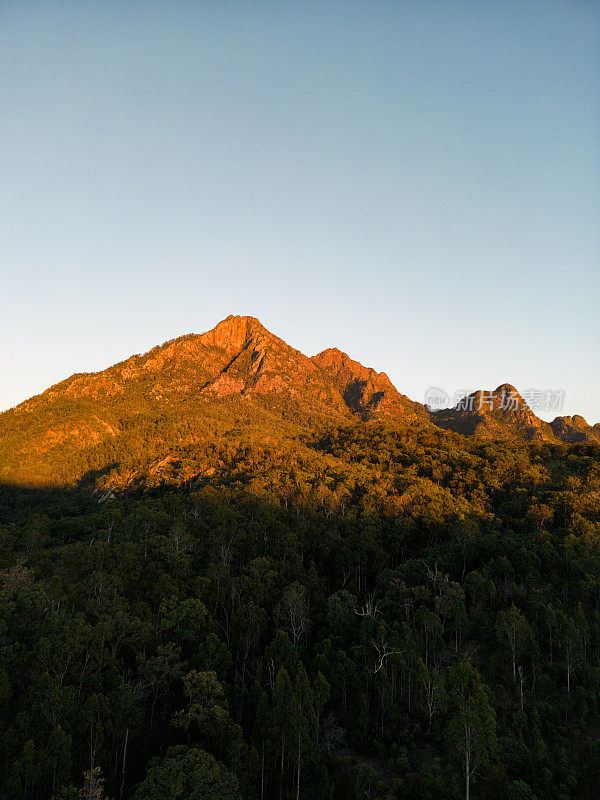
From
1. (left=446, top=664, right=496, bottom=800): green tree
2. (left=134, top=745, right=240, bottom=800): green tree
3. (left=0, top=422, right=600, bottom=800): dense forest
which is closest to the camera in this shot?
(left=134, top=745, right=240, bottom=800): green tree

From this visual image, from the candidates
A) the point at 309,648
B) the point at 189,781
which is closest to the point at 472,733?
the point at 309,648

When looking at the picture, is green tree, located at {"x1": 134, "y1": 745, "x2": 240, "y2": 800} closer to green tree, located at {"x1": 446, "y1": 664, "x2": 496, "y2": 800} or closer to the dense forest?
the dense forest

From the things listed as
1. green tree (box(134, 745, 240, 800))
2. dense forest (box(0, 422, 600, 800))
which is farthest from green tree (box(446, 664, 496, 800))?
green tree (box(134, 745, 240, 800))

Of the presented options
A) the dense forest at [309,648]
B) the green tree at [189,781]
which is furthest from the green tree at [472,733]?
the green tree at [189,781]

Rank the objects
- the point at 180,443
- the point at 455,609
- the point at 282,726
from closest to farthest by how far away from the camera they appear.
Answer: the point at 282,726
the point at 455,609
the point at 180,443

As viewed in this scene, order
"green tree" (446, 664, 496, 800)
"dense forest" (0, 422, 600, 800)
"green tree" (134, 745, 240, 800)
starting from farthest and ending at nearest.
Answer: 1. "dense forest" (0, 422, 600, 800)
2. "green tree" (446, 664, 496, 800)
3. "green tree" (134, 745, 240, 800)

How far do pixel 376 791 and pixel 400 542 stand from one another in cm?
4244

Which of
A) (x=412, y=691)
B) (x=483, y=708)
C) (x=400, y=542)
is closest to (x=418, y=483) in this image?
(x=400, y=542)

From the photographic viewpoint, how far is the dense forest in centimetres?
3434

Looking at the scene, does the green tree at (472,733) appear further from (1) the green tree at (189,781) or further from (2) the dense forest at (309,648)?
(1) the green tree at (189,781)

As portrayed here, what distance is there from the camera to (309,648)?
51.7m

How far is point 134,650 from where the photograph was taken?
46656 mm

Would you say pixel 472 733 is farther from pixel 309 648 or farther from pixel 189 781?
pixel 189 781

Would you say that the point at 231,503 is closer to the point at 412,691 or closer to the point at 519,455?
the point at 412,691
